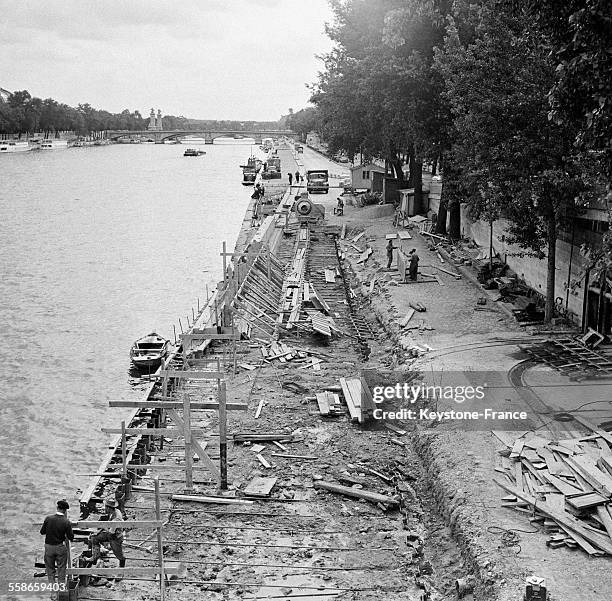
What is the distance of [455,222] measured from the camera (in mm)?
43844

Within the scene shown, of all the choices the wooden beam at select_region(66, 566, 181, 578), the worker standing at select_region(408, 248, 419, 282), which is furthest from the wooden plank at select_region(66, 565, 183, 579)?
the worker standing at select_region(408, 248, 419, 282)

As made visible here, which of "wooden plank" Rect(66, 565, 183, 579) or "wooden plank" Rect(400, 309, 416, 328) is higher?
"wooden plank" Rect(400, 309, 416, 328)

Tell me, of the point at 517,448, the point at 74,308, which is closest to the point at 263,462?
the point at 517,448

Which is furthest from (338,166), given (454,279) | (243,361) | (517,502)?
(517,502)

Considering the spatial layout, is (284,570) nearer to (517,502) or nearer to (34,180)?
(517,502)

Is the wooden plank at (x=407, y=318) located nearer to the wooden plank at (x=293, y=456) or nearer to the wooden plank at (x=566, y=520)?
the wooden plank at (x=293, y=456)

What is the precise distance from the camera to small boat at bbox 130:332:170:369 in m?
30.7

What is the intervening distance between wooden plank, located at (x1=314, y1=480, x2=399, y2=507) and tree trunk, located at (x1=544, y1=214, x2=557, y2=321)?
37.6ft

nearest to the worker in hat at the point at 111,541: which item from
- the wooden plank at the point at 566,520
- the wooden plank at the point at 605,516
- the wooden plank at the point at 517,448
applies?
the wooden plank at the point at 566,520

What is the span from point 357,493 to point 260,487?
7.31ft

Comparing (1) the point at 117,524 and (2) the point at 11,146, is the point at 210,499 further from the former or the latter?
(2) the point at 11,146

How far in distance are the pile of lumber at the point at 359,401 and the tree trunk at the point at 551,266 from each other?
23.9 ft

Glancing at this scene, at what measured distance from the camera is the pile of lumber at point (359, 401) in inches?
879

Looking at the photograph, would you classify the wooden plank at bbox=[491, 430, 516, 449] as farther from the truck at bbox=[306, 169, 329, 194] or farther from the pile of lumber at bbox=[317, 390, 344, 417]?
the truck at bbox=[306, 169, 329, 194]
